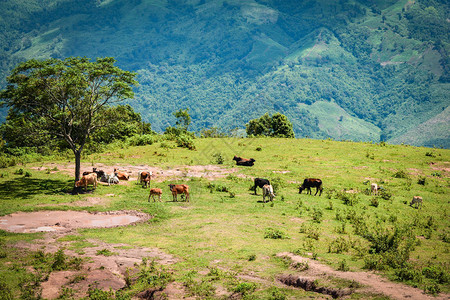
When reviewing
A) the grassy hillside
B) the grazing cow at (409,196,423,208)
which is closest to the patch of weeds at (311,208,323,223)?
the grassy hillside

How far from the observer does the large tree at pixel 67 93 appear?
2589cm

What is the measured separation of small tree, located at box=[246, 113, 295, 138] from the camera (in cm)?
7594

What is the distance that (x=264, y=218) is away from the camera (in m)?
21.5

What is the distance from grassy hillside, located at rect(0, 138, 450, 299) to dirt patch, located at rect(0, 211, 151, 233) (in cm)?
74

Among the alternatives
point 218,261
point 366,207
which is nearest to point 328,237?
point 218,261

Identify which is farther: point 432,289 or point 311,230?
point 311,230

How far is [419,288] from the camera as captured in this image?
12188 millimetres

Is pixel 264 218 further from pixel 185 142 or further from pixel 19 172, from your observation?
pixel 185 142

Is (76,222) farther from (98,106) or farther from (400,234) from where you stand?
(400,234)

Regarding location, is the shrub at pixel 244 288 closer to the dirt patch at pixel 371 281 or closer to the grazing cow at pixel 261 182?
the dirt patch at pixel 371 281

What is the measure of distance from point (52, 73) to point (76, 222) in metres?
11.7

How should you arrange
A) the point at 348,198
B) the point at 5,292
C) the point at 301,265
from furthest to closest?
1. the point at 348,198
2. the point at 301,265
3. the point at 5,292

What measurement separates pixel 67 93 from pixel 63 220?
10.6m

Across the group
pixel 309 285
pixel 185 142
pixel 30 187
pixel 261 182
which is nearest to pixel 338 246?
pixel 309 285
